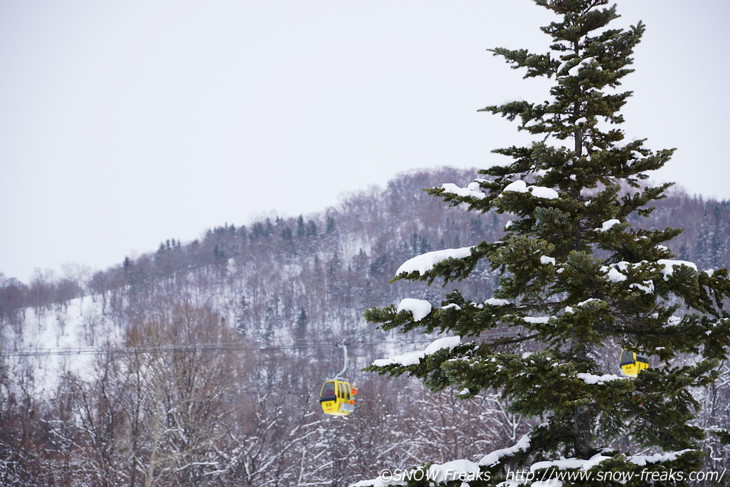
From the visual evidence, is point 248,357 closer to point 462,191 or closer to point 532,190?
point 462,191

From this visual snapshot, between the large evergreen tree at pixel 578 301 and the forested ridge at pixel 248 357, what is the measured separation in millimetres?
14521

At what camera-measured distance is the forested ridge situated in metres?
25.4

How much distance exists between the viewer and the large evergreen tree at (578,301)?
15.3 feet

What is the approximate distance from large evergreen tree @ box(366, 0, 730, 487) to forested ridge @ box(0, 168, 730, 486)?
14521mm

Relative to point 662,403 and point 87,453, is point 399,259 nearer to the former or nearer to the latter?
point 87,453

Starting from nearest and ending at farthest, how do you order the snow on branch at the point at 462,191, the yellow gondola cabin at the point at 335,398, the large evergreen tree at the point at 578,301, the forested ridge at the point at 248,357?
the large evergreen tree at the point at 578,301 < the snow on branch at the point at 462,191 < the yellow gondola cabin at the point at 335,398 < the forested ridge at the point at 248,357

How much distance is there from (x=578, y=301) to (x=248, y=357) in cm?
4784

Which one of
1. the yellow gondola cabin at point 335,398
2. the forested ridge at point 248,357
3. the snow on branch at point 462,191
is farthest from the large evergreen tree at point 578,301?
the forested ridge at point 248,357

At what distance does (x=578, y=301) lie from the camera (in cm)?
500

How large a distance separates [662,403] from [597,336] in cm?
91

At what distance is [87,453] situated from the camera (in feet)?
79.5

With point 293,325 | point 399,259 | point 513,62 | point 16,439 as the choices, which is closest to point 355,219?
point 399,259

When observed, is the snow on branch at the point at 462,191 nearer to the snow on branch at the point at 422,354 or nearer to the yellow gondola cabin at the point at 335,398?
the snow on branch at the point at 422,354

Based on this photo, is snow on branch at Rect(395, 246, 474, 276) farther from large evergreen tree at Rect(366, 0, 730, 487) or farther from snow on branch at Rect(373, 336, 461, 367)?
snow on branch at Rect(373, 336, 461, 367)
